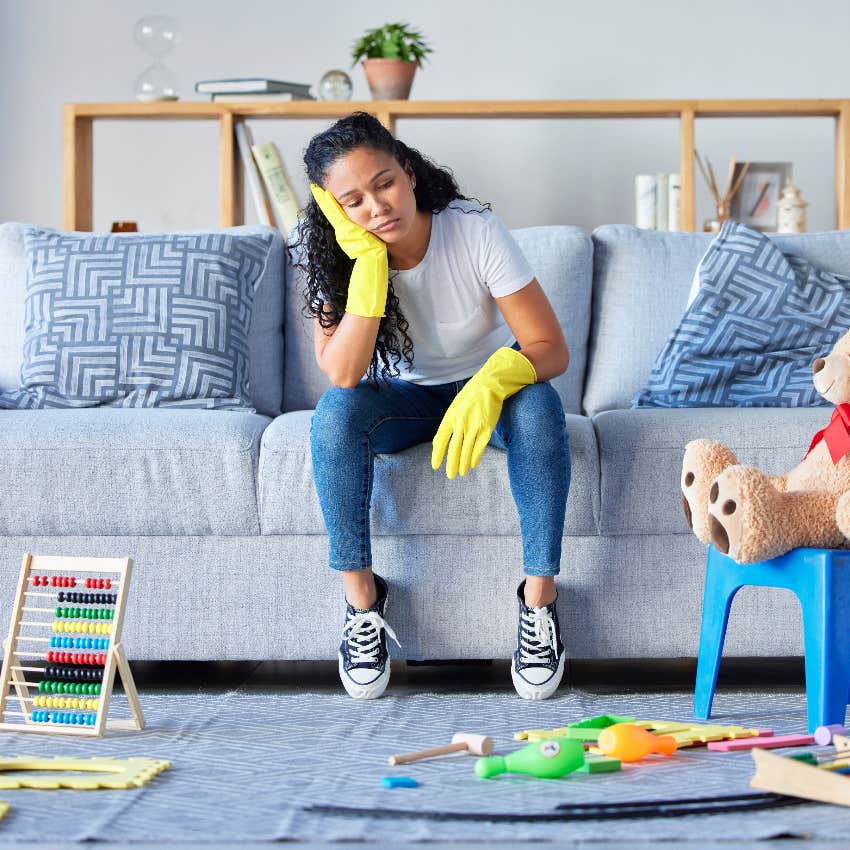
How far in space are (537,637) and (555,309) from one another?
85 cm

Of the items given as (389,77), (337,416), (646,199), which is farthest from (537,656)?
(389,77)

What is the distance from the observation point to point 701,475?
1671mm

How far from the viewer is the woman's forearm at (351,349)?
6.39 feet

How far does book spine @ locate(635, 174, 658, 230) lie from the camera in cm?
322

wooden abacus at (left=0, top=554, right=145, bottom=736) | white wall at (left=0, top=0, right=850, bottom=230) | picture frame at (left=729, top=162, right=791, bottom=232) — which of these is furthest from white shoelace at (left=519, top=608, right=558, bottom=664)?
white wall at (left=0, top=0, right=850, bottom=230)

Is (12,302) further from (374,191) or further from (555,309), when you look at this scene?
(555,309)

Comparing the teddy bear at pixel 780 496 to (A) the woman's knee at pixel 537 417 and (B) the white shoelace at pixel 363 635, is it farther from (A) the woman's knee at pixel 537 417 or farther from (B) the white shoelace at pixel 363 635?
(B) the white shoelace at pixel 363 635

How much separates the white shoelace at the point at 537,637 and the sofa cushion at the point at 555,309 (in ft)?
2.31

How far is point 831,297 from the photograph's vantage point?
2.36 metres

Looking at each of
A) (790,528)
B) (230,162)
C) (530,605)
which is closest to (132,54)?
(230,162)

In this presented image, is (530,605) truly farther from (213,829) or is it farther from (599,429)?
(213,829)

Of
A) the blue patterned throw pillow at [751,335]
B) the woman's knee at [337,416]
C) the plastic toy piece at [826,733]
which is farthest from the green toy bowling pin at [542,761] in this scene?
the blue patterned throw pillow at [751,335]

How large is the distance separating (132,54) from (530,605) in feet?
7.84

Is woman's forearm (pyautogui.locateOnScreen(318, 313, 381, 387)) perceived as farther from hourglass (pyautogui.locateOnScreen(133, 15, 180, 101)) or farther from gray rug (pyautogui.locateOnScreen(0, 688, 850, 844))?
hourglass (pyautogui.locateOnScreen(133, 15, 180, 101))
